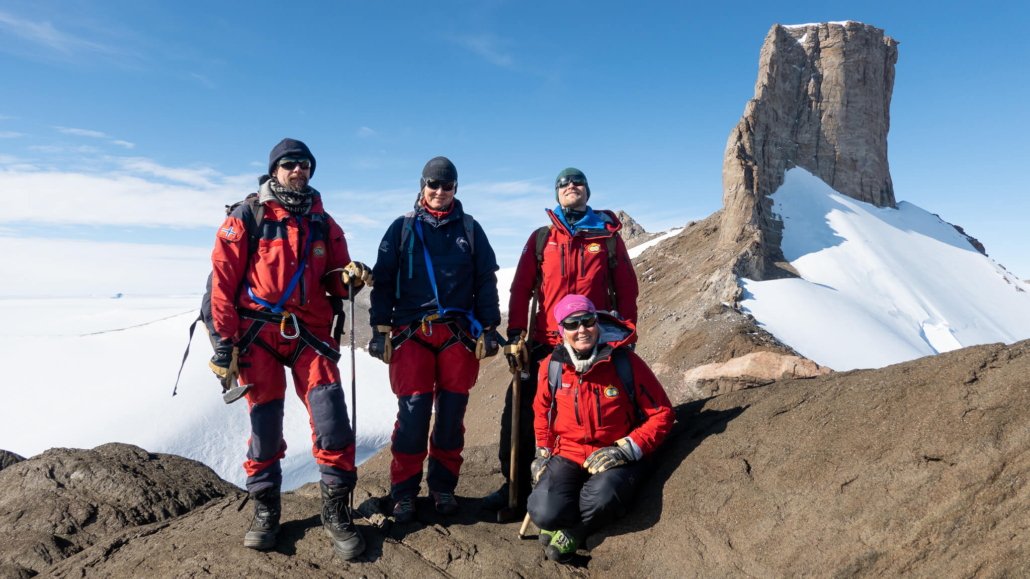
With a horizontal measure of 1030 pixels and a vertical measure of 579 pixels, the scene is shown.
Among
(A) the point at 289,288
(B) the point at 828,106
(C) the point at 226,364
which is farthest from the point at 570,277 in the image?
(B) the point at 828,106

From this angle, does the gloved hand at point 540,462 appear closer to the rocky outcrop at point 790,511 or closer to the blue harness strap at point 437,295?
the rocky outcrop at point 790,511

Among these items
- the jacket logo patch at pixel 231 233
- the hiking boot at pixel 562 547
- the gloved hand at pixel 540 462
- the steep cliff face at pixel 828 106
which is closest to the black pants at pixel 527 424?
the gloved hand at pixel 540 462

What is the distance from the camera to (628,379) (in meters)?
3.84

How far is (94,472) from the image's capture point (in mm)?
5500

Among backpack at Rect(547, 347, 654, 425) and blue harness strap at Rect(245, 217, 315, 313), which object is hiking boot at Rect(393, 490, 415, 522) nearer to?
backpack at Rect(547, 347, 654, 425)

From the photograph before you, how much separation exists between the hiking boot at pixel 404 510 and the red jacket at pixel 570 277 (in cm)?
163

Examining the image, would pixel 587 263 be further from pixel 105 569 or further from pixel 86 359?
pixel 86 359

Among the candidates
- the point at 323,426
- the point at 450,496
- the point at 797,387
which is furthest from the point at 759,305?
the point at 323,426

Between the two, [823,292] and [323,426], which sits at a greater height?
[823,292]

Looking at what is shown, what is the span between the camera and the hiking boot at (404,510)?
410 cm

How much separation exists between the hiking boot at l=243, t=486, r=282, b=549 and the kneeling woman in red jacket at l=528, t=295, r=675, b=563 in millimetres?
1828

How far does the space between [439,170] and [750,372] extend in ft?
21.5

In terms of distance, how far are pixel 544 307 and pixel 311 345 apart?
1873 mm

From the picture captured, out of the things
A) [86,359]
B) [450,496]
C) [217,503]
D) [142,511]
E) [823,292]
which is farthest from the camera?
[86,359]
